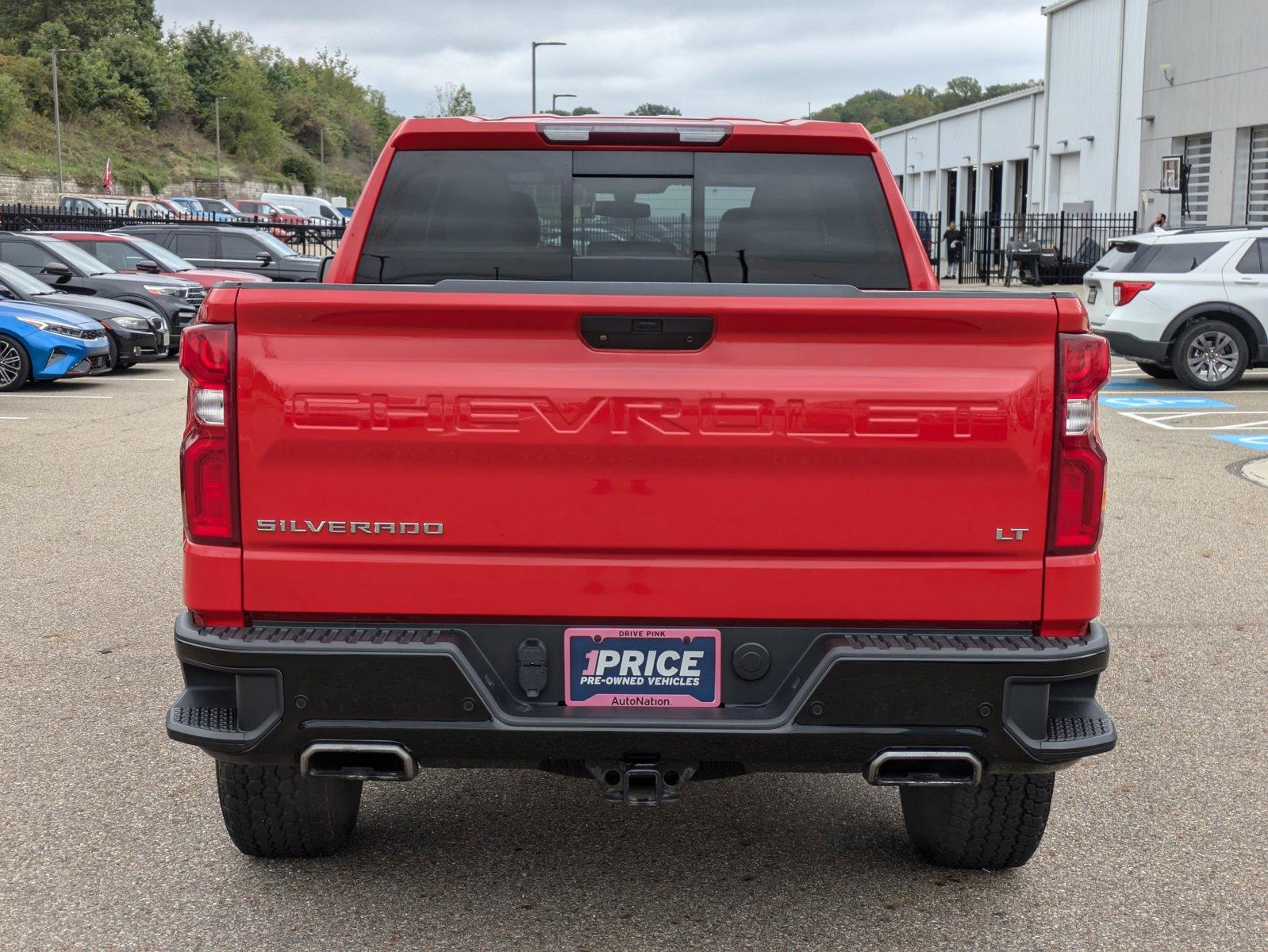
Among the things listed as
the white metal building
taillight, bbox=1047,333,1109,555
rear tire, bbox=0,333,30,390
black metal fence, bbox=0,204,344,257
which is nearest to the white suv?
rear tire, bbox=0,333,30,390

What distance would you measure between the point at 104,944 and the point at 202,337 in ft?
5.07

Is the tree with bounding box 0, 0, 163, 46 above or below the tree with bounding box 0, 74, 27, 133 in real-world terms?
above

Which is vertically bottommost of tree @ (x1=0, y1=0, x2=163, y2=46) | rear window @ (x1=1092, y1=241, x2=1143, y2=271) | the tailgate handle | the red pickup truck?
the red pickup truck

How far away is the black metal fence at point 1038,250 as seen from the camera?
1334 inches

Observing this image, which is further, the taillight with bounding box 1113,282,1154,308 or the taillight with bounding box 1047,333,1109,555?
the taillight with bounding box 1113,282,1154,308

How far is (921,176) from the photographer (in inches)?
2948

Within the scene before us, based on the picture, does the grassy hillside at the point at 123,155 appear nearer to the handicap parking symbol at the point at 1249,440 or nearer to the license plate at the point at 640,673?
the handicap parking symbol at the point at 1249,440

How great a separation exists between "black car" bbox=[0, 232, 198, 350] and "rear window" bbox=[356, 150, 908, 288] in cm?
1606

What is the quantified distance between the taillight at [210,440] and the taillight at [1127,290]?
14.7m

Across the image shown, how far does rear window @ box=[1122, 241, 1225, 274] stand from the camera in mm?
15992

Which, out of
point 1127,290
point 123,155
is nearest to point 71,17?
point 123,155

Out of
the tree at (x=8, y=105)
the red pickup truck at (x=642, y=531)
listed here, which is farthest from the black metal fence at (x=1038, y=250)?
the tree at (x=8, y=105)

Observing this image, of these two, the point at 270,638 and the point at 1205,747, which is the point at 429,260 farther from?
the point at 1205,747

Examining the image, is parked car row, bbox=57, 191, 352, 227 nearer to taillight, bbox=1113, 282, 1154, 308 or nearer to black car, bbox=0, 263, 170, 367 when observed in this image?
black car, bbox=0, 263, 170, 367
